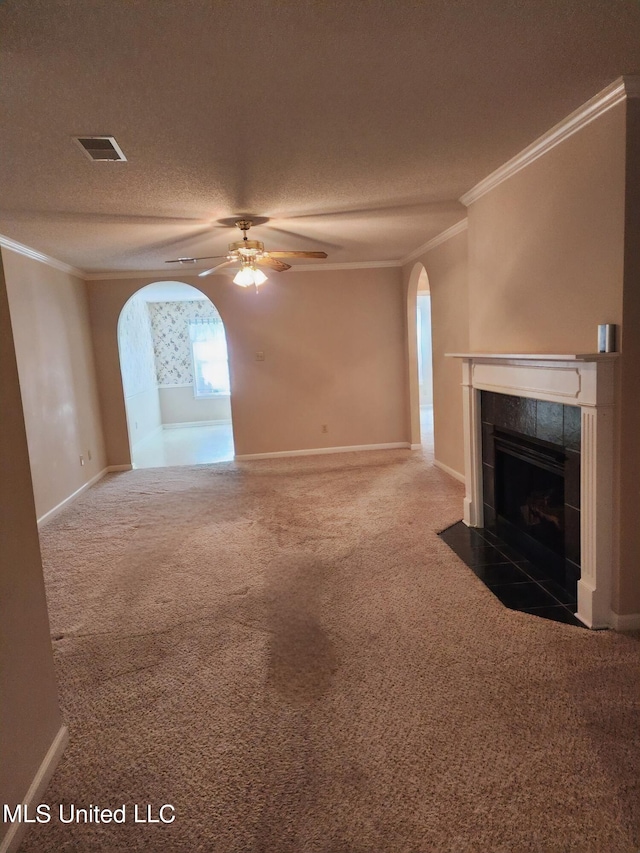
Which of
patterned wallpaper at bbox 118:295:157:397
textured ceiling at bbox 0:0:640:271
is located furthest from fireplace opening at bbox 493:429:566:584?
patterned wallpaper at bbox 118:295:157:397

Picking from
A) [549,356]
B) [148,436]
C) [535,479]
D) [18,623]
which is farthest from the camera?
[148,436]

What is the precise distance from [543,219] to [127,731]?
321 centimetres

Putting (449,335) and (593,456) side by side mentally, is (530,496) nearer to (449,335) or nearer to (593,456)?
(593,456)

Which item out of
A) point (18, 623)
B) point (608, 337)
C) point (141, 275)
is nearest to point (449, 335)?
point (608, 337)

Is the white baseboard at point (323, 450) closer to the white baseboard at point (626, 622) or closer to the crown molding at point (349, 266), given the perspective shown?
the crown molding at point (349, 266)

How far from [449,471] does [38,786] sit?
4.51 m

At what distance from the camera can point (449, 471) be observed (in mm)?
5492

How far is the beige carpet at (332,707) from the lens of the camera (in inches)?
60.9

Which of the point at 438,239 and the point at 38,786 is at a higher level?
the point at 438,239

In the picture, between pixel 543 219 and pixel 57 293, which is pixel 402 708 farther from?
pixel 57 293

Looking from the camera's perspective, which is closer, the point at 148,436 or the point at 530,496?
the point at 530,496

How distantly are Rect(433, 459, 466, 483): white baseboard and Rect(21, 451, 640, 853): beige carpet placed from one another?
4.98 feet

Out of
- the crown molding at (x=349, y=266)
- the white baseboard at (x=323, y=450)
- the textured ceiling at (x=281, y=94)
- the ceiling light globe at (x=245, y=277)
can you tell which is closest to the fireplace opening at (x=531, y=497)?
the textured ceiling at (x=281, y=94)

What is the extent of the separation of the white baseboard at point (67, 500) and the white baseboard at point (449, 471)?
3946 mm
